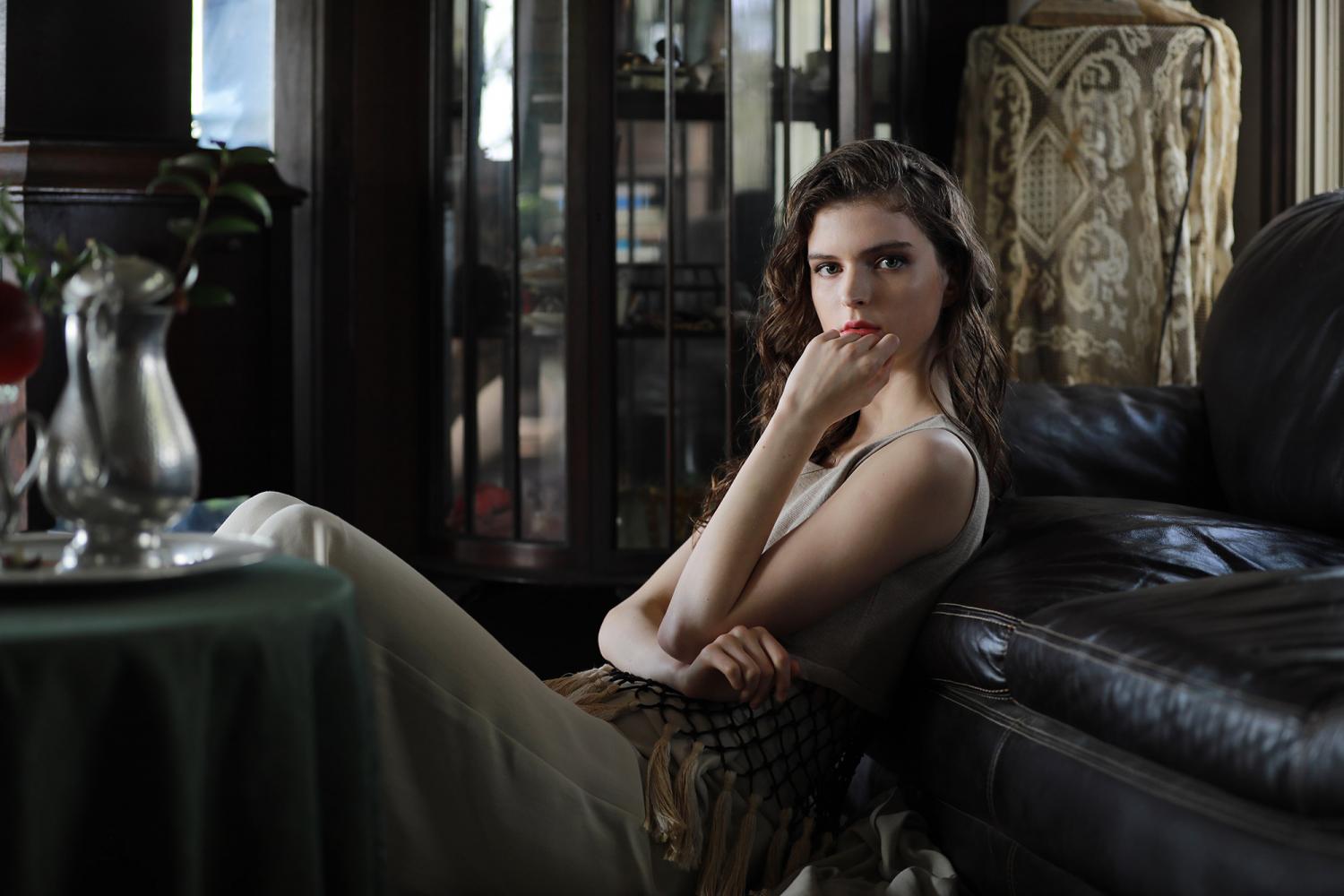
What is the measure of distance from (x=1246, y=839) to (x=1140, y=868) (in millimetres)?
120

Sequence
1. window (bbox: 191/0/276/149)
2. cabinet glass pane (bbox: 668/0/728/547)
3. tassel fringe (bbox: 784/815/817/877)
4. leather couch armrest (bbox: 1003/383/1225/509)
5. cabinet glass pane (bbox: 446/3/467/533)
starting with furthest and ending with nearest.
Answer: window (bbox: 191/0/276/149) → cabinet glass pane (bbox: 446/3/467/533) → cabinet glass pane (bbox: 668/0/728/547) → leather couch armrest (bbox: 1003/383/1225/509) → tassel fringe (bbox: 784/815/817/877)

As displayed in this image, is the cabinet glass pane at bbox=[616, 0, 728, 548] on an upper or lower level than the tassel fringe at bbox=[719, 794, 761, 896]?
upper

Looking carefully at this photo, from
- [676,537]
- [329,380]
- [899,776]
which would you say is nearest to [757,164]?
[676,537]

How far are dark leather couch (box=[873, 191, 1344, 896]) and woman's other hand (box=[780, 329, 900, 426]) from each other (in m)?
0.22

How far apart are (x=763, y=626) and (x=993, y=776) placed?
268 mm

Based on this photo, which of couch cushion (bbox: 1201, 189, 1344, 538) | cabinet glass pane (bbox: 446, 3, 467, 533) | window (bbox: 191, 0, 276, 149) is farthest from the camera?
window (bbox: 191, 0, 276, 149)

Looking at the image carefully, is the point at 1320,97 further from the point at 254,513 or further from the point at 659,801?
the point at 254,513

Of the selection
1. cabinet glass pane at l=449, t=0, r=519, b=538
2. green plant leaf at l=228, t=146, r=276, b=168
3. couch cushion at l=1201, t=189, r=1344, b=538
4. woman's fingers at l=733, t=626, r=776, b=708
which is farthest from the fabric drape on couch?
green plant leaf at l=228, t=146, r=276, b=168

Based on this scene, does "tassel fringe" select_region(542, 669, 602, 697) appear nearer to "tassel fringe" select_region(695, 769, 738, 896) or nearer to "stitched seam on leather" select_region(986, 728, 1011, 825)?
"tassel fringe" select_region(695, 769, 738, 896)

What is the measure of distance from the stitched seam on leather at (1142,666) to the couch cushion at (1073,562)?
0.08 meters

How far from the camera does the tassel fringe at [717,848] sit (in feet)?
4.26

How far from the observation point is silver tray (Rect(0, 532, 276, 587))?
2.72ft

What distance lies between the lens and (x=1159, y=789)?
106 cm

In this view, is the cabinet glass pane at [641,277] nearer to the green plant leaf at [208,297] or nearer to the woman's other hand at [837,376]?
the woman's other hand at [837,376]
